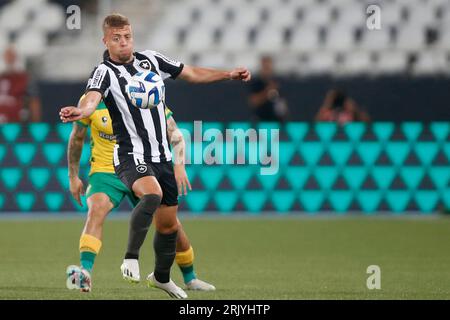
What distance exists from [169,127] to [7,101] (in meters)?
8.70

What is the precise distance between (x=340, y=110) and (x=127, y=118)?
28.4 ft

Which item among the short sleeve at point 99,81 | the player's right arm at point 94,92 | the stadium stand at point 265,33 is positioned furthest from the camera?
the stadium stand at point 265,33

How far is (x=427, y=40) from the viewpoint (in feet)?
65.7

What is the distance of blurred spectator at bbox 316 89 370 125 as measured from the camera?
1725 cm

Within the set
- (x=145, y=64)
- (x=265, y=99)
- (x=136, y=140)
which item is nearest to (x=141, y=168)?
(x=136, y=140)

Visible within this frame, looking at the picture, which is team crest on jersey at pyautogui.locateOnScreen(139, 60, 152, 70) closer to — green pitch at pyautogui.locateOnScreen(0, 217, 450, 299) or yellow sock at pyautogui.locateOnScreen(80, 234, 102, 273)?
yellow sock at pyautogui.locateOnScreen(80, 234, 102, 273)

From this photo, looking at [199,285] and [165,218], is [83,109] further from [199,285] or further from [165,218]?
[199,285]

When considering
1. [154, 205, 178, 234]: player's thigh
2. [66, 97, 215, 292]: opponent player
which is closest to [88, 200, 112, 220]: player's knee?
[66, 97, 215, 292]: opponent player

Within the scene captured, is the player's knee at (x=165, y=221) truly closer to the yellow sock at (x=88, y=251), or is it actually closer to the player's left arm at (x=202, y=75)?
the yellow sock at (x=88, y=251)

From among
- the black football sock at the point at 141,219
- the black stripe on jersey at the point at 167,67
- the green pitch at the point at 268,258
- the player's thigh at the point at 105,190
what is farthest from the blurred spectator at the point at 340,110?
the black football sock at the point at 141,219

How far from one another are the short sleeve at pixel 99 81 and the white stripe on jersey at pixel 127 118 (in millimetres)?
49

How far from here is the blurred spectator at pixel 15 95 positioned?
17.6m

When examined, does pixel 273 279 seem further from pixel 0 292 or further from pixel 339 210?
pixel 339 210

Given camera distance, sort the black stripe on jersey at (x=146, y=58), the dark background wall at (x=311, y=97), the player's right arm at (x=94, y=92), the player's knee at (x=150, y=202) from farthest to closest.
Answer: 1. the dark background wall at (x=311, y=97)
2. the black stripe on jersey at (x=146, y=58)
3. the player's knee at (x=150, y=202)
4. the player's right arm at (x=94, y=92)
